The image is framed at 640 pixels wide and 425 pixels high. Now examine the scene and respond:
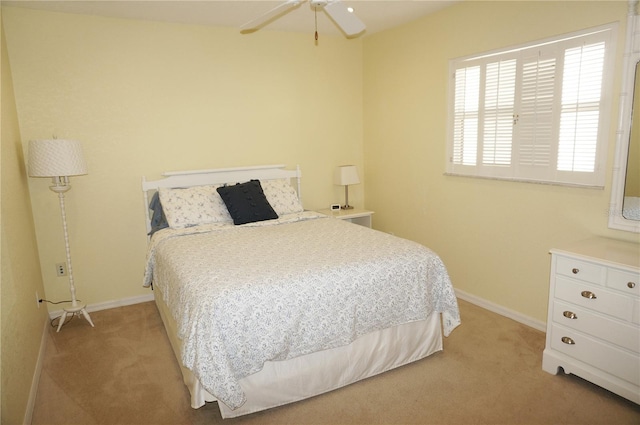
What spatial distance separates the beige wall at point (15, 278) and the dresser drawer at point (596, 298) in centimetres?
285

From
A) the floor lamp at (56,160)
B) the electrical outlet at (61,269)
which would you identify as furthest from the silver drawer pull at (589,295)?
the electrical outlet at (61,269)

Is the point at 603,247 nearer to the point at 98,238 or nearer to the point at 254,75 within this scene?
the point at 254,75

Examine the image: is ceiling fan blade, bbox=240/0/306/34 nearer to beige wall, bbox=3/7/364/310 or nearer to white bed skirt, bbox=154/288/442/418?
beige wall, bbox=3/7/364/310

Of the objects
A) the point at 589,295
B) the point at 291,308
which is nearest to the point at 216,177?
the point at 291,308

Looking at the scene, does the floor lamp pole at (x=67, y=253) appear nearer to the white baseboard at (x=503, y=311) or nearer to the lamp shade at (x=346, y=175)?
the lamp shade at (x=346, y=175)

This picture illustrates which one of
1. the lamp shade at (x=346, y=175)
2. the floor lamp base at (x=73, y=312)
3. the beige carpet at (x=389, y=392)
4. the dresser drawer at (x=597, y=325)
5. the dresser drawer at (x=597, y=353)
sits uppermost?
the lamp shade at (x=346, y=175)

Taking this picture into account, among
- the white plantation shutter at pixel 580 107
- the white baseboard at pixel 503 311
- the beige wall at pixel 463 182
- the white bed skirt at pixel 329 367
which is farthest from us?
the white baseboard at pixel 503 311

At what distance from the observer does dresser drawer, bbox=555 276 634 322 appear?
2.18 metres

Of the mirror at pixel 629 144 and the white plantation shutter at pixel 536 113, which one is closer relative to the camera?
the mirror at pixel 629 144

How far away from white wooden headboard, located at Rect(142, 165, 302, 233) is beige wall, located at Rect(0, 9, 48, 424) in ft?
2.99

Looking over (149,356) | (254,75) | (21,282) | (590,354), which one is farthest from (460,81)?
(21,282)

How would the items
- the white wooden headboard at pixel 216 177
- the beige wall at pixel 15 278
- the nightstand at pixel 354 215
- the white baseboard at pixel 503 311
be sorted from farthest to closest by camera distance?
the nightstand at pixel 354 215 → the white wooden headboard at pixel 216 177 → the white baseboard at pixel 503 311 → the beige wall at pixel 15 278

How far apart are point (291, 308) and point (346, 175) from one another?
251cm

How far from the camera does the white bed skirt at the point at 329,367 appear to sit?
7.30ft
